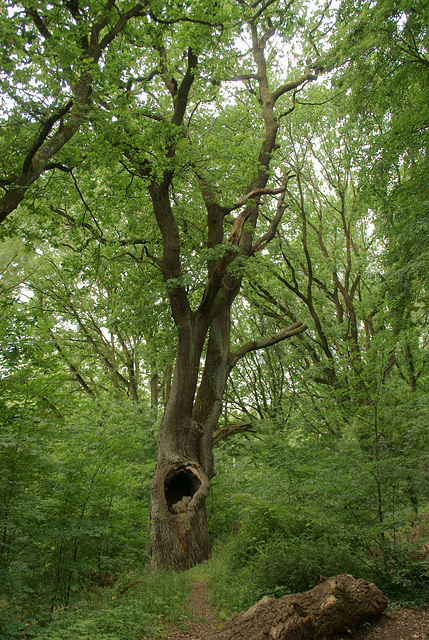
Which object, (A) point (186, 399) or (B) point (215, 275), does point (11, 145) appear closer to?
(B) point (215, 275)

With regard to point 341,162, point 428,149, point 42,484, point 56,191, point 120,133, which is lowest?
point 42,484

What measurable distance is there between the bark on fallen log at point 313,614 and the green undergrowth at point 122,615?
988mm

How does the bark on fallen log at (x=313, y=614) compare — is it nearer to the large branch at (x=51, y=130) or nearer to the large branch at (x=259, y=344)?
the large branch at (x=51, y=130)

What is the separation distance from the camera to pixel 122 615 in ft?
14.7

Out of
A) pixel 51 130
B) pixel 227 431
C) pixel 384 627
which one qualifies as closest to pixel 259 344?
pixel 227 431

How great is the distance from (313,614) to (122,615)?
2035 millimetres

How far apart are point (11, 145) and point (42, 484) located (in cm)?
489

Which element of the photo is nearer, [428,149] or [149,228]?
[428,149]

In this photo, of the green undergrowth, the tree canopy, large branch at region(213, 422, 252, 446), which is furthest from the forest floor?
large branch at region(213, 422, 252, 446)

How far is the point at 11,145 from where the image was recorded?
639 cm

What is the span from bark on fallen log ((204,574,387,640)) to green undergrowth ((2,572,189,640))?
988mm

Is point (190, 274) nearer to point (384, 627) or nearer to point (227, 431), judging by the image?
point (227, 431)

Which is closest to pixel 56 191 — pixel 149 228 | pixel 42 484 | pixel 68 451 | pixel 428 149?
pixel 149 228

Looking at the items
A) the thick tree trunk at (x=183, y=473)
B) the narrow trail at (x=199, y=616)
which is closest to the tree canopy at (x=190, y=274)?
the thick tree trunk at (x=183, y=473)
